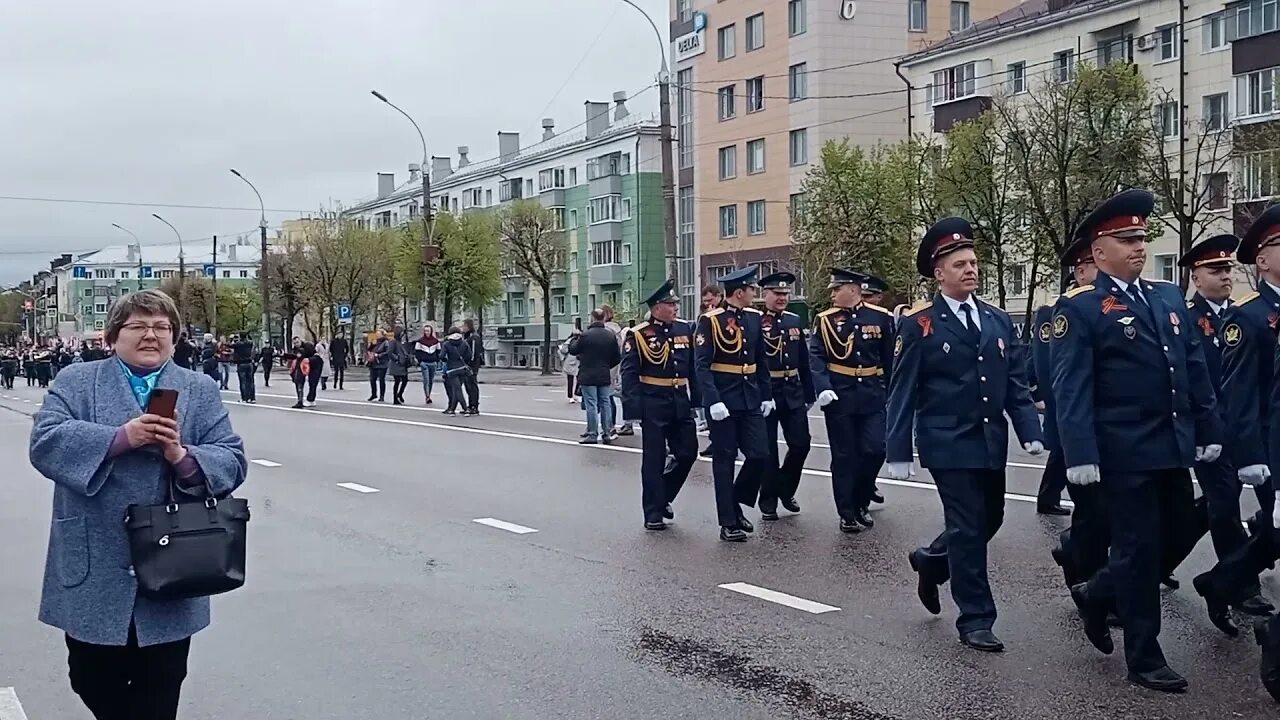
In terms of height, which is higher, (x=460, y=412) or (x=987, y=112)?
(x=987, y=112)

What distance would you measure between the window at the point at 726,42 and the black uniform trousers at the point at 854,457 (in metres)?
49.2

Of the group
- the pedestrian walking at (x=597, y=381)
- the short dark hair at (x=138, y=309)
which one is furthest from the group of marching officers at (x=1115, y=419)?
the pedestrian walking at (x=597, y=381)

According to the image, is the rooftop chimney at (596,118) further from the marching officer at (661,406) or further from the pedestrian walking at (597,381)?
the marching officer at (661,406)

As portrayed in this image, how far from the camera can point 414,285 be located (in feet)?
232

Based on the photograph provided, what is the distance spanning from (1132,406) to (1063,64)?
4008cm

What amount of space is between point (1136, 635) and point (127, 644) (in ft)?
13.1

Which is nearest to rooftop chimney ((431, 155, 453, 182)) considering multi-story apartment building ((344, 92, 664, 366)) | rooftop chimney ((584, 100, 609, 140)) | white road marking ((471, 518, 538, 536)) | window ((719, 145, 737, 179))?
multi-story apartment building ((344, 92, 664, 366))

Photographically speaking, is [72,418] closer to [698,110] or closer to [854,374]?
[854,374]

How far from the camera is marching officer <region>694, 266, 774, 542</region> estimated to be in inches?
410

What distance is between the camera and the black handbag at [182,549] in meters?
4.29

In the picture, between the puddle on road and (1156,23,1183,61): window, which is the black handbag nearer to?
the puddle on road

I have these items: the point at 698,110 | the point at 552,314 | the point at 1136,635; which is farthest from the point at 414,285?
the point at 1136,635

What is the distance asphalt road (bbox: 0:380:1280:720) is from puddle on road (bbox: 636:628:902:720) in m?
0.02

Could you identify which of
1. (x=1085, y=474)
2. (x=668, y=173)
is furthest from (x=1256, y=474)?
(x=668, y=173)
